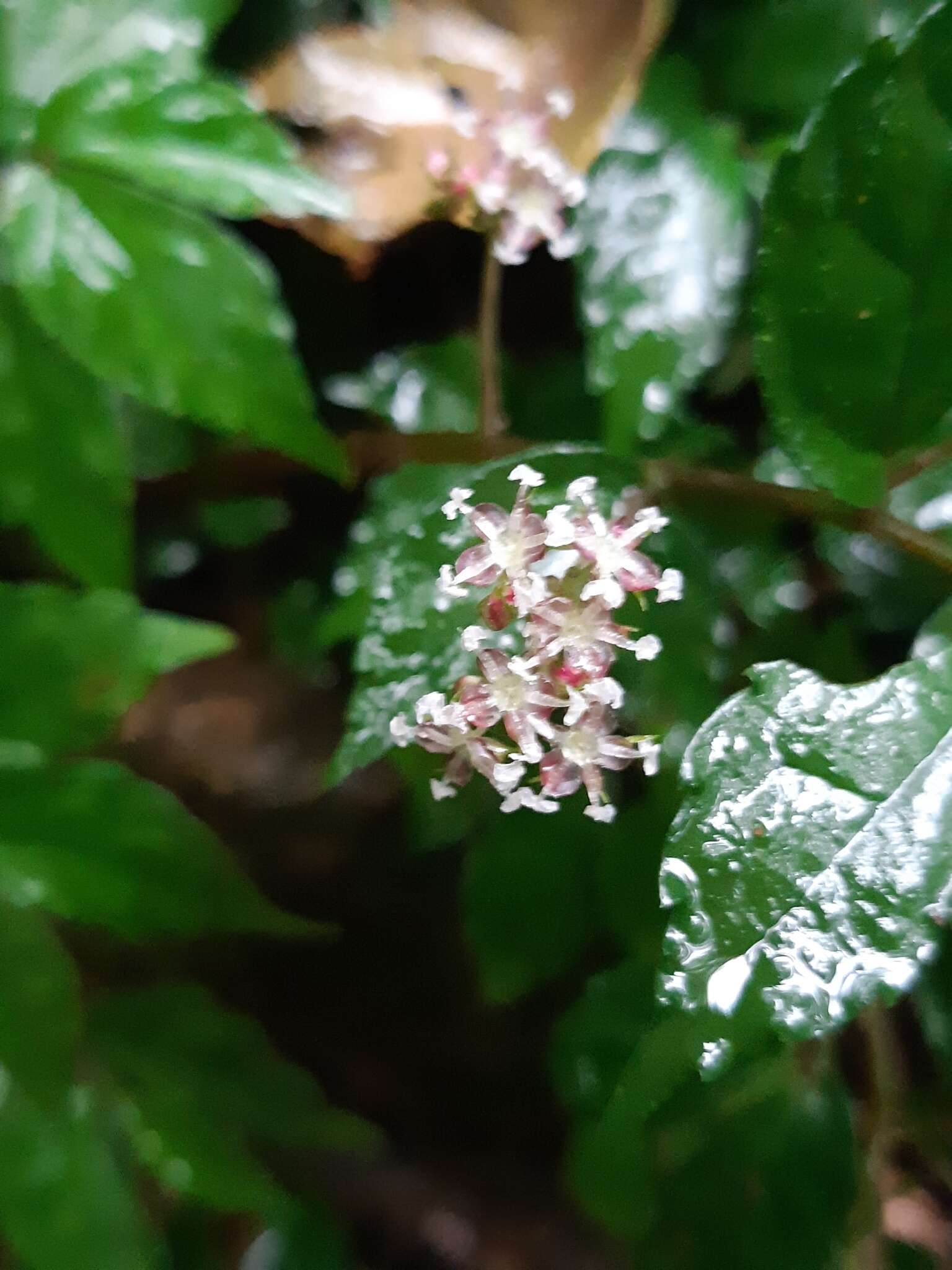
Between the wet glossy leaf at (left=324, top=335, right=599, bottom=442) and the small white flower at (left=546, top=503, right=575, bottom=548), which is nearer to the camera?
the small white flower at (left=546, top=503, right=575, bottom=548)

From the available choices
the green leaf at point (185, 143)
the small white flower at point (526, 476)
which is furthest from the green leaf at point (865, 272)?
the green leaf at point (185, 143)

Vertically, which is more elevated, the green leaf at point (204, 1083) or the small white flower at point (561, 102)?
the small white flower at point (561, 102)

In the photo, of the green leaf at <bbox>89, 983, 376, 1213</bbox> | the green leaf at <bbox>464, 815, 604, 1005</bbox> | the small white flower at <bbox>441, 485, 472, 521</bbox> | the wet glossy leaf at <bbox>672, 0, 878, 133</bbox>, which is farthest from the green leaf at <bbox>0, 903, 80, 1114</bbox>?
the wet glossy leaf at <bbox>672, 0, 878, 133</bbox>

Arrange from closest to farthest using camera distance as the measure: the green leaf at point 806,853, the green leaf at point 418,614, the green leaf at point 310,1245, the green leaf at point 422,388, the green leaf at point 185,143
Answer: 1. the green leaf at point 806,853
2. the green leaf at point 418,614
3. the green leaf at point 185,143
4. the green leaf at point 422,388
5. the green leaf at point 310,1245

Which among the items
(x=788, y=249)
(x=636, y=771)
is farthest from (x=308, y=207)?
(x=636, y=771)

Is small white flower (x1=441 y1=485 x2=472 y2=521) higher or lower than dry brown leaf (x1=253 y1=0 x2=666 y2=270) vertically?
lower

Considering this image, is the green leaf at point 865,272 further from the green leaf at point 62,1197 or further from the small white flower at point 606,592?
the green leaf at point 62,1197

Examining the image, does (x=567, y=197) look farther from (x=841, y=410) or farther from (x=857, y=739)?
(x=857, y=739)

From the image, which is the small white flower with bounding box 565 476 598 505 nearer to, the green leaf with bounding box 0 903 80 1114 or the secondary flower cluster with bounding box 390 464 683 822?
the secondary flower cluster with bounding box 390 464 683 822
